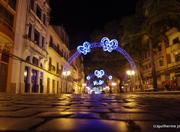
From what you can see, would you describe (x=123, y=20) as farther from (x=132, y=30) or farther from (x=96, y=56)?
(x=96, y=56)

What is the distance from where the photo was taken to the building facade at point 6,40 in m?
11.5

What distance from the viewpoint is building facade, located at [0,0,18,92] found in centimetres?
1154

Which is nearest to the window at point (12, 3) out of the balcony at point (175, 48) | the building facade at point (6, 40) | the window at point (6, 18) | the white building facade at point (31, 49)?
the building facade at point (6, 40)

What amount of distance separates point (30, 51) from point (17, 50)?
7.52 feet

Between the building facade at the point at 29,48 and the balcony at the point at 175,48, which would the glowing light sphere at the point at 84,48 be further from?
the balcony at the point at 175,48

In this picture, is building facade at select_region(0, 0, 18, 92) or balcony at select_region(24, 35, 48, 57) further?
balcony at select_region(24, 35, 48, 57)

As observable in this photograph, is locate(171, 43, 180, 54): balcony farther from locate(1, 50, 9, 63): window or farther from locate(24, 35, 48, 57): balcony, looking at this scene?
locate(1, 50, 9, 63): window

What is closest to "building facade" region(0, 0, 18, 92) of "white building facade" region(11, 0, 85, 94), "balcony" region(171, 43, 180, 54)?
"white building facade" region(11, 0, 85, 94)

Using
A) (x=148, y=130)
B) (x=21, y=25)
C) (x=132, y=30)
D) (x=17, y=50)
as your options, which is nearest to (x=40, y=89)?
(x=17, y=50)

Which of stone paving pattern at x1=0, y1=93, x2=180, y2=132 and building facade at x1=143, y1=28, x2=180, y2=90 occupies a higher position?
building facade at x1=143, y1=28, x2=180, y2=90

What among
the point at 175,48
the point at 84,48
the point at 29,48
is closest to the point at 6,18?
the point at 29,48

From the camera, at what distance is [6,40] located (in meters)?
12.0

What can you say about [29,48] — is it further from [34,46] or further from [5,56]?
[5,56]

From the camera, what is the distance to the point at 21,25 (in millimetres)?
14094
